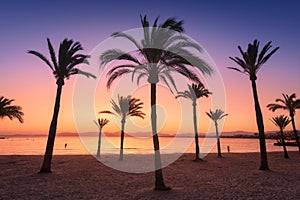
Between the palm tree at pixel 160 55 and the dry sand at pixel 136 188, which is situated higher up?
the palm tree at pixel 160 55

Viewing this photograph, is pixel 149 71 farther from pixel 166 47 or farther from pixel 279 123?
pixel 279 123

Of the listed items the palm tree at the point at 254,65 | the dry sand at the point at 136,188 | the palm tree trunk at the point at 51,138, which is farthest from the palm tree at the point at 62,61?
the palm tree at the point at 254,65

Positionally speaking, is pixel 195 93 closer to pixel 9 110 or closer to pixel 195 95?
pixel 195 95

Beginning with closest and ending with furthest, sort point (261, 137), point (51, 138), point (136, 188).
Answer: point (136, 188) → point (51, 138) → point (261, 137)

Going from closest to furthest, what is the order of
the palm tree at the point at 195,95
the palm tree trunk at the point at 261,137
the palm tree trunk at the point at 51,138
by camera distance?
the palm tree trunk at the point at 51,138, the palm tree trunk at the point at 261,137, the palm tree at the point at 195,95

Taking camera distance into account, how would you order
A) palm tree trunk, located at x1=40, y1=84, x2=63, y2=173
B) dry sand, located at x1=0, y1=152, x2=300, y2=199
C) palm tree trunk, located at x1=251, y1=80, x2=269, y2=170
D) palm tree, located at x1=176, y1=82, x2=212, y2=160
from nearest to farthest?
dry sand, located at x1=0, y1=152, x2=300, y2=199, palm tree trunk, located at x1=40, y1=84, x2=63, y2=173, palm tree trunk, located at x1=251, y1=80, x2=269, y2=170, palm tree, located at x1=176, y1=82, x2=212, y2=160

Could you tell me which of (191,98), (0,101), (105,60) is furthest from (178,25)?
(0,101)

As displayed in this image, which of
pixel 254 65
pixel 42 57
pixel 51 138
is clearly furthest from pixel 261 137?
pixel 42 57

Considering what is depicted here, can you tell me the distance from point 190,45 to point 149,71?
111 inches

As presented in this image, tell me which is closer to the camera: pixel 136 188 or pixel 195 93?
pixel 136 188

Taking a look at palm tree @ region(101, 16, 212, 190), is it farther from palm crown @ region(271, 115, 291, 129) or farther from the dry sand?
palm crown @ region(271, 115, 291, 129)

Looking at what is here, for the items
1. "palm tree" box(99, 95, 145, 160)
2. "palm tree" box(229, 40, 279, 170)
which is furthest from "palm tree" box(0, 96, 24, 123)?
"palm tree" box(229, 40, 279, 170)

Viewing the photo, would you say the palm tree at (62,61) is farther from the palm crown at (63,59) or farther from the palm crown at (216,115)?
the palm crown at (216,115)

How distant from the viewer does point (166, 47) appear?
48.8ft
